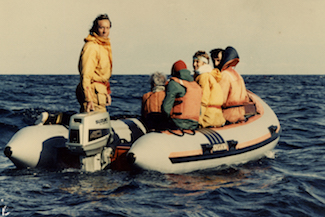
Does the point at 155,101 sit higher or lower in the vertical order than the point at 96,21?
lower

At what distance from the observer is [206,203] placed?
392 centimetres

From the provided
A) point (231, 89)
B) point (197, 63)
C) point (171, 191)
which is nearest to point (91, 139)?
point (171, 191)

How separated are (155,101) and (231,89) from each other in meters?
1.54

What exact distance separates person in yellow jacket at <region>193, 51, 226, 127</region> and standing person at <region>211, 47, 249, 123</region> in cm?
37

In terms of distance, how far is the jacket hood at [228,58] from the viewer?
6.27 metres

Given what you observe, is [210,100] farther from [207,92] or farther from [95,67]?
[95,67]

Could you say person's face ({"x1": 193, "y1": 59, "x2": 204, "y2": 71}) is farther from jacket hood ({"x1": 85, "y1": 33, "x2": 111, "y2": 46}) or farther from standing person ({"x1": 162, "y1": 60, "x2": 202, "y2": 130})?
jacket hood ({"x1": 85, "y1": 33, "x2": 111, "y2": 46})

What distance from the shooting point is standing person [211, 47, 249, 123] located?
20.0 feet

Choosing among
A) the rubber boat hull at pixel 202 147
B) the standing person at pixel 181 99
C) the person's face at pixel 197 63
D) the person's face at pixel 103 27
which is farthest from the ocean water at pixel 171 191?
the person's face at pixel 103 27

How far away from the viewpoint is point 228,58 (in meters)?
6.27

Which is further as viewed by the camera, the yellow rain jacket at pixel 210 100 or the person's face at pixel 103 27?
the yellow rain jacket at pixel 210 100

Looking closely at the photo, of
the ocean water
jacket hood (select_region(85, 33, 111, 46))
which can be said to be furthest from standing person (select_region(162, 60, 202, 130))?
jacket hood (select_region(85, 33, 111, 46))

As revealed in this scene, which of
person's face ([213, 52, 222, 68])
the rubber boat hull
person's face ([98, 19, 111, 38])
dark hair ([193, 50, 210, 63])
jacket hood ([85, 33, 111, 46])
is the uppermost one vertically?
person's face ([98, 19, 111, 38])

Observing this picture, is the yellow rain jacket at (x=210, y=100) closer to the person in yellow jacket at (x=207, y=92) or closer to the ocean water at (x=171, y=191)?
the person in yellow jacket at (x=207, y=92)
